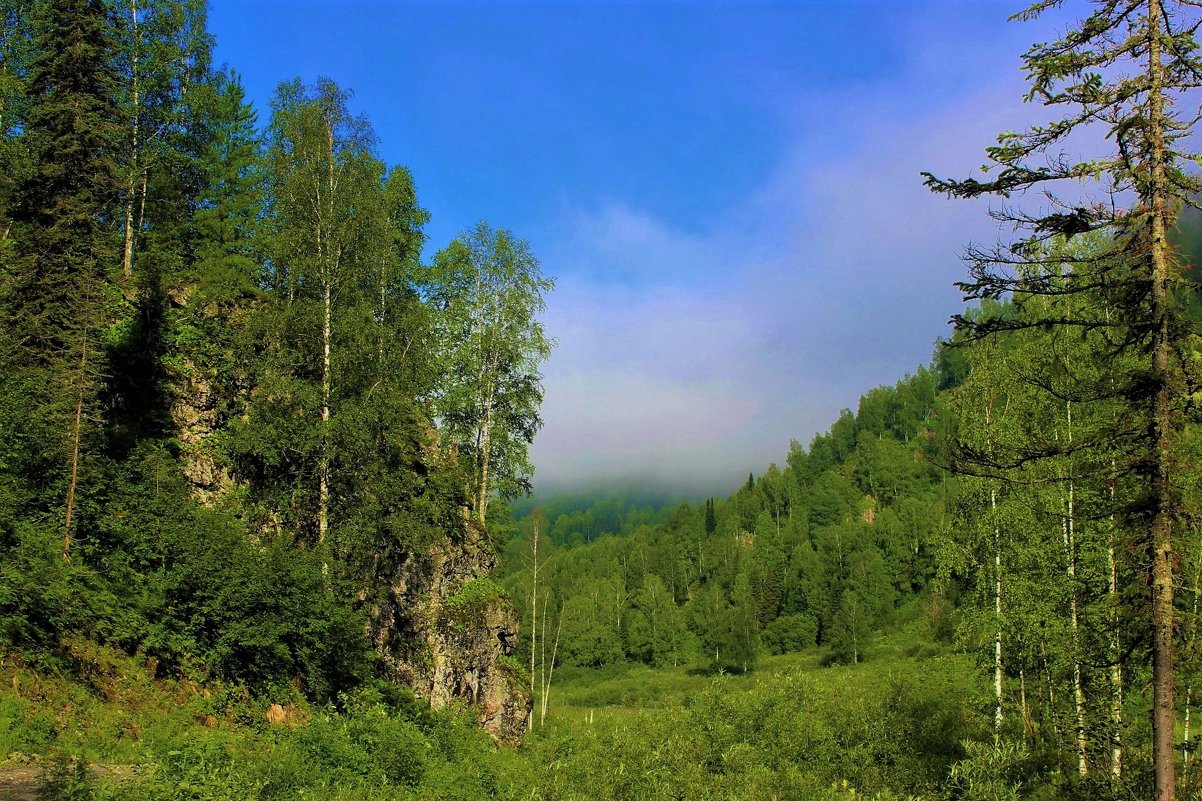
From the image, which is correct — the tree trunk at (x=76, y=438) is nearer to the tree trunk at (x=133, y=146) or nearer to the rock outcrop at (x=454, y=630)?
the rock outcrop at (x=454, y=630)

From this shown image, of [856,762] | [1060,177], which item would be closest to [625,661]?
[856,762]

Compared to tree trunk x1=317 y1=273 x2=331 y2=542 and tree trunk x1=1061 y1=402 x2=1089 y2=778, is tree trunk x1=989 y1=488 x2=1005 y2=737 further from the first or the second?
tree trunk x1=317 y1=273 x2=331 y2=542

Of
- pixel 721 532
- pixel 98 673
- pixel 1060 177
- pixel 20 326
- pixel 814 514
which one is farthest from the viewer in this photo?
pixel 721 532

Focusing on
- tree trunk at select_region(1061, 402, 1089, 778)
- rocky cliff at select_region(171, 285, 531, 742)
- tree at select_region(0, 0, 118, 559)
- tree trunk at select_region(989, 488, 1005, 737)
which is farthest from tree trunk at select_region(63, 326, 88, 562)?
tree trunk at select_region(989, 488, 1005, 737)

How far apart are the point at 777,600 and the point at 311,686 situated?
3702 inches

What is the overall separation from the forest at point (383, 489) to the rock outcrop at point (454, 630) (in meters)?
0.12

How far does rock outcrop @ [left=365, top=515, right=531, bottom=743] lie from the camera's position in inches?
906

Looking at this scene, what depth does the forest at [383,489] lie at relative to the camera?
9883mm

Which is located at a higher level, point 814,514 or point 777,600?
point 814,514

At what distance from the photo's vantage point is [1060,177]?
10195mm

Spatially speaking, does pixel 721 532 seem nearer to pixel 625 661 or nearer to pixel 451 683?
pixel 625 661

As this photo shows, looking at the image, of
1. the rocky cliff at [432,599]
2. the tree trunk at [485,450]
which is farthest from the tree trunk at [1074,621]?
the tree trunk at [485,450]

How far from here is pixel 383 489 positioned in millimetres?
19453

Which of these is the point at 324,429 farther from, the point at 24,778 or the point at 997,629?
the point at 997,629
